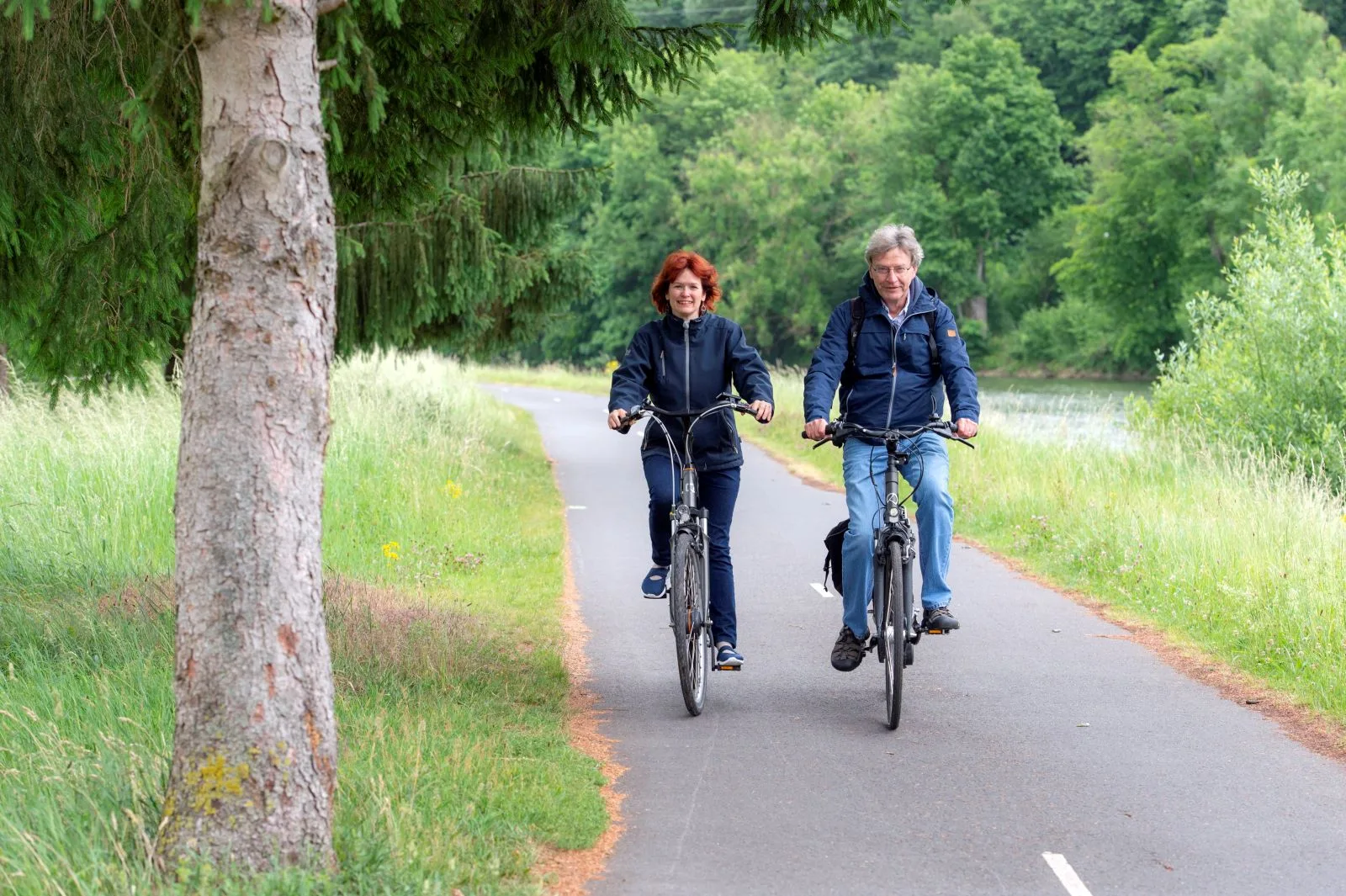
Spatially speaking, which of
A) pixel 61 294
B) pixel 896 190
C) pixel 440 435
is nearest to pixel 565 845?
pixel 61 294

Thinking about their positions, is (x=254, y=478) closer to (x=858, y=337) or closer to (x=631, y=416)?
(x=631, y=416)

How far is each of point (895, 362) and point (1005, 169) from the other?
6560cm

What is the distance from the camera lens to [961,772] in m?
6.34

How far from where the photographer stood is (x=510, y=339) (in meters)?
20.2

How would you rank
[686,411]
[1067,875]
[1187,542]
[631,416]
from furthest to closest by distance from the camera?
[1187,542] < [686,411] < [631,416] < [1067,875]

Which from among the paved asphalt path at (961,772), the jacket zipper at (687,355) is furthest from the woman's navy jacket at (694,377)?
the paved asphalt path at (961,772)

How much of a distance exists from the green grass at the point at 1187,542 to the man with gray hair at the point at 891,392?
209 cm

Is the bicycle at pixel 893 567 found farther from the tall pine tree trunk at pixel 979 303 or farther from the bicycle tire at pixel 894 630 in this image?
the tall pine tree trunk at pixel 979 303

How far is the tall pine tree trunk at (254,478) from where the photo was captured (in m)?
4.42

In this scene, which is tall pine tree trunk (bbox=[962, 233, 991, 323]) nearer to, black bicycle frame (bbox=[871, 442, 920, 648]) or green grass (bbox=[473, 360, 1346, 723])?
green grass (bbox=[473, 360, 1346, 723])

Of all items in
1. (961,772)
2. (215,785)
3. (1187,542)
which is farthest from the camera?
(1187,542)

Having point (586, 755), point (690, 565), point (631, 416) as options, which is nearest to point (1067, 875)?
point (586, 755)

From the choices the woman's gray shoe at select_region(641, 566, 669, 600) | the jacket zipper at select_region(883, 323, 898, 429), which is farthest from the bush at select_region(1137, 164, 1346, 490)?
the woman's gray shoe at select_region(641, 566, 669, 600)

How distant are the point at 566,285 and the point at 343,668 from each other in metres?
13.0
